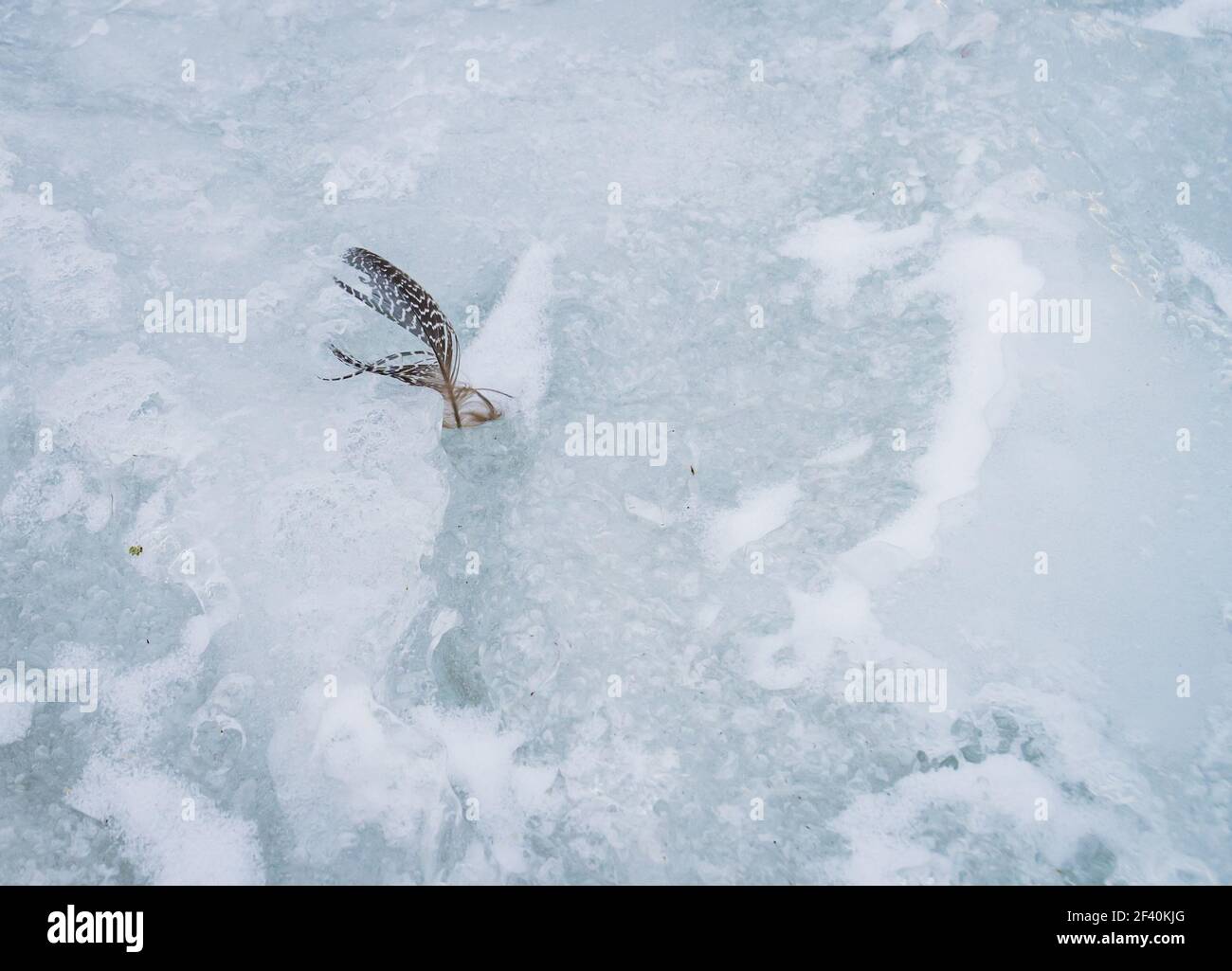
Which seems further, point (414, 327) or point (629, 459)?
point (629, 459)

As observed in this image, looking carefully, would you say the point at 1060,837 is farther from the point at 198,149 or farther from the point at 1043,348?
the point at 198,149

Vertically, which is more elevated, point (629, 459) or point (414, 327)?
point (414, 327)

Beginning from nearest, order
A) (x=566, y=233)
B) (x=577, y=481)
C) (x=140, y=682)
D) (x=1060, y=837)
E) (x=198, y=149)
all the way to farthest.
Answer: (x=1060, y=837)
(x=140, y=682)
(x=577, y=481)
(x=566, y=233)
(x=198, y=149)

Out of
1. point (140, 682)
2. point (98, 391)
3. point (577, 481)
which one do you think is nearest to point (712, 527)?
point (577, 481)
